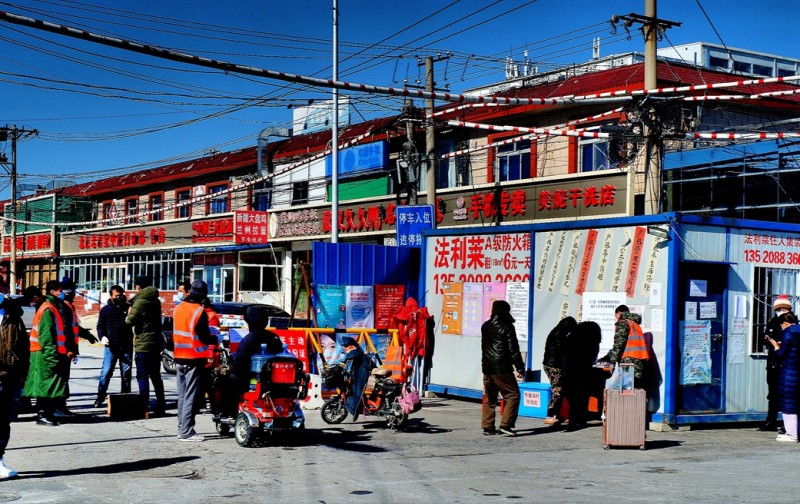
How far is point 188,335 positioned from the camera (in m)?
12.4

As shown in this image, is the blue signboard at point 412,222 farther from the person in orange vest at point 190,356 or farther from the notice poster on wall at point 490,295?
the person in orange vest at point 190,356

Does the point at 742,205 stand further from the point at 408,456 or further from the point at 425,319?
the point at 408,456

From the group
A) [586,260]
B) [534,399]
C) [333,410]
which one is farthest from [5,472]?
[586,260]

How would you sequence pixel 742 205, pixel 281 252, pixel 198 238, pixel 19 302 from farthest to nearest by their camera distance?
1. pixel 198 238
2. pixel 281 252
3. pixel 742 205
4. pixel 19 302

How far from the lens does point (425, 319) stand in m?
18.4

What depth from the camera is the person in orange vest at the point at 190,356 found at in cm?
1245

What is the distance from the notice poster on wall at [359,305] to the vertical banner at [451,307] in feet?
4.59

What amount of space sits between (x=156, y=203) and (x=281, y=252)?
11.6m

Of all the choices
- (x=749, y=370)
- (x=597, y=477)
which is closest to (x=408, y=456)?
(x=597, y=477)

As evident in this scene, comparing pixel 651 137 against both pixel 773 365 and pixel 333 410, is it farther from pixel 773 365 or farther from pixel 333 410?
pixel 333 410

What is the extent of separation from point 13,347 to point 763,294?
11031mm

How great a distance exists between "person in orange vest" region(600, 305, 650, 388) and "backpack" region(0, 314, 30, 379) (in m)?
8.12

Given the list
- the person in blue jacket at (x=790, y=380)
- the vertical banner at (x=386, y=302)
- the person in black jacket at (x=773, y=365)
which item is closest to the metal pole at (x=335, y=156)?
the vertical banner at (x=386, y=302)

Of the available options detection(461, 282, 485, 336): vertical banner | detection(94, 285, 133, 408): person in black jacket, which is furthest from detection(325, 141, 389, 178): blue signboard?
detection(94, 285, 133, 408): person in black jacket
